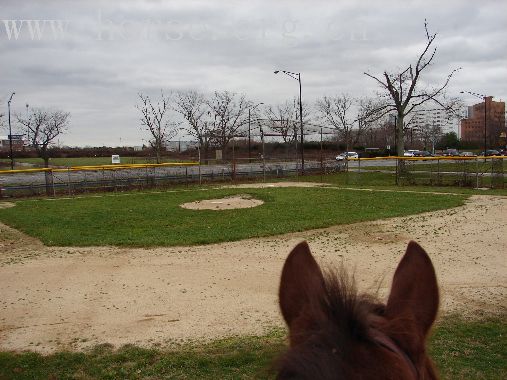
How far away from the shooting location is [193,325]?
570 centimetres

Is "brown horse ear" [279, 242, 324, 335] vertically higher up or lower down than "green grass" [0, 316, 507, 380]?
higher up

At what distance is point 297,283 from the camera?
1384mm

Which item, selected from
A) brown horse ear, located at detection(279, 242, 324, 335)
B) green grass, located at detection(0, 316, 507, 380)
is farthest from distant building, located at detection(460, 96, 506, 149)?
brown horse ear, located at detection(279, 242, 324, 335)

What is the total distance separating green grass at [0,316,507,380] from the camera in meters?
4.27

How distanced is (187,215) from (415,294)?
13861mm

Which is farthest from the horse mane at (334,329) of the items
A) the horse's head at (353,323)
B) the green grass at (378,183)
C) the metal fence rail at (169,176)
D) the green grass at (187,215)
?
the green grass at (378,183)

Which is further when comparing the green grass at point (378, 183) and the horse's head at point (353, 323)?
the green grass at point (378, 183)

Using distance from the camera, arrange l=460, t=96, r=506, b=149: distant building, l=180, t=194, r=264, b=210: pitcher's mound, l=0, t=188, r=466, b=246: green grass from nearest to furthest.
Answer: l=0, t=188, r=466, b=246: green grass → l=180, t=194, r=264, b=210: pitcher's mound → l=460, t=96, r=506, b=149: distant building

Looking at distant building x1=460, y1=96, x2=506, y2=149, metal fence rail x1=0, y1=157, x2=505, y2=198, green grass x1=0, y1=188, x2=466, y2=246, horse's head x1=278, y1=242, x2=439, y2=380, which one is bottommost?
green grass x1=0, y1=188, x2=466, y2=246

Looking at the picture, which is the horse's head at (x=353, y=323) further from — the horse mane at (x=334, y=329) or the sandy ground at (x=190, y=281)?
the sandy ground at (x=190, y=281)

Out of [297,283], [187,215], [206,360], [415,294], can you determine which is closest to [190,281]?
[206,360]

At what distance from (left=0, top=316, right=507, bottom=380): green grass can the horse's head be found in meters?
2.94

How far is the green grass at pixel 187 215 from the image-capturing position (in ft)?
37.4

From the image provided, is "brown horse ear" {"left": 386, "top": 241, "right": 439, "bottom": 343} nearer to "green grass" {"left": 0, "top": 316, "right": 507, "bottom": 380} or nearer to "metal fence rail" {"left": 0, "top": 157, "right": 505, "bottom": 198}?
"green grass" {"left": 0, "top": 316, "right": 507, "bottom": 380}
